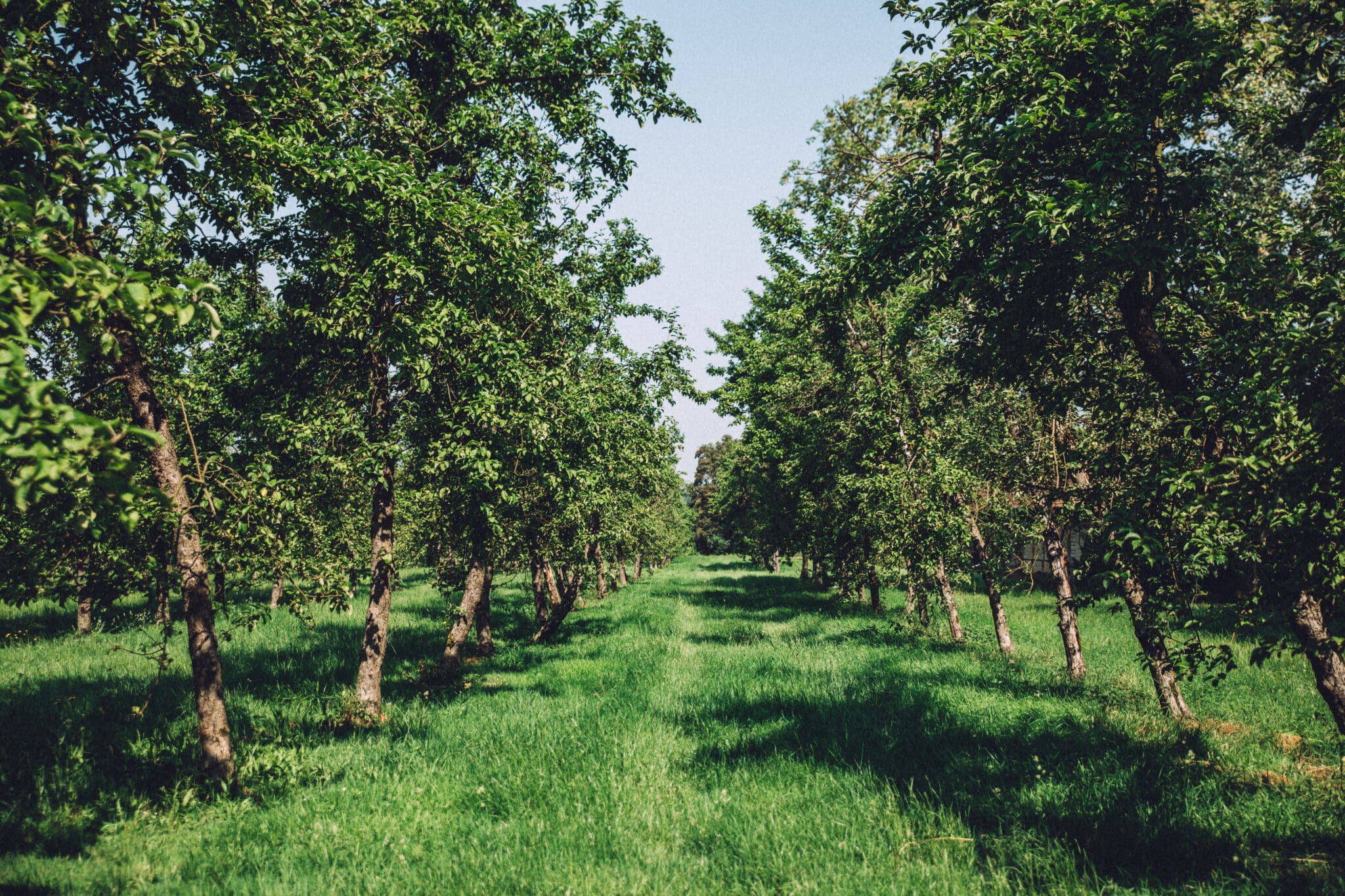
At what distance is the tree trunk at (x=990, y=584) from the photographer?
13.1 meters

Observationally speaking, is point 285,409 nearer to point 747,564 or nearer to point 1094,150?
point 1094,150

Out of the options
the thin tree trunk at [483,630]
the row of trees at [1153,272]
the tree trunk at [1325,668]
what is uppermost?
the row of trees at [1153,272]

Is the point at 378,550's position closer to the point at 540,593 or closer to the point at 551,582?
the point at 540,593

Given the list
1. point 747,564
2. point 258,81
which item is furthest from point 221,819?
point 747,564

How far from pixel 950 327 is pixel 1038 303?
6.77 m

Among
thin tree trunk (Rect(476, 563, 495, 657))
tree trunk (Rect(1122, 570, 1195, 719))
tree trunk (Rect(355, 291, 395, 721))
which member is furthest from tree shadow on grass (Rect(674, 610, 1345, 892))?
thin tree trunk (Rect(476, 563, 495, 657))

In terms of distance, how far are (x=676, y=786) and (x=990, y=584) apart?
9606 mm

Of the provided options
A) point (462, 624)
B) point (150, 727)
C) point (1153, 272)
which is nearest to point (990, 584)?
point (1153, 272)

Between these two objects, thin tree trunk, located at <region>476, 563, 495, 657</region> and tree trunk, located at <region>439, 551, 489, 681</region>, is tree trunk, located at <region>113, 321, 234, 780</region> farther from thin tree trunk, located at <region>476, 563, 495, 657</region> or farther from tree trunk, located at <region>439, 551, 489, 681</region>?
thin tree trunk, located at <region>476, 563, 495, 657</region>

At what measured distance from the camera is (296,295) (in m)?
9.02

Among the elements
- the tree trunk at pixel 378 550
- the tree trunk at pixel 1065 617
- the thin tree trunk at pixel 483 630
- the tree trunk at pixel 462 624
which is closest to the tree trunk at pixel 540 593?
the thin tree trunk at pixel 483 630

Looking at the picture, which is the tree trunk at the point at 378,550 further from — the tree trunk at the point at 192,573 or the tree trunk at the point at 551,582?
the tree trunk at the point at 551,582

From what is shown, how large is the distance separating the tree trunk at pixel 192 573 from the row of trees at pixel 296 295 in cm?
3

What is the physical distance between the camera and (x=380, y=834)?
5570 mm
